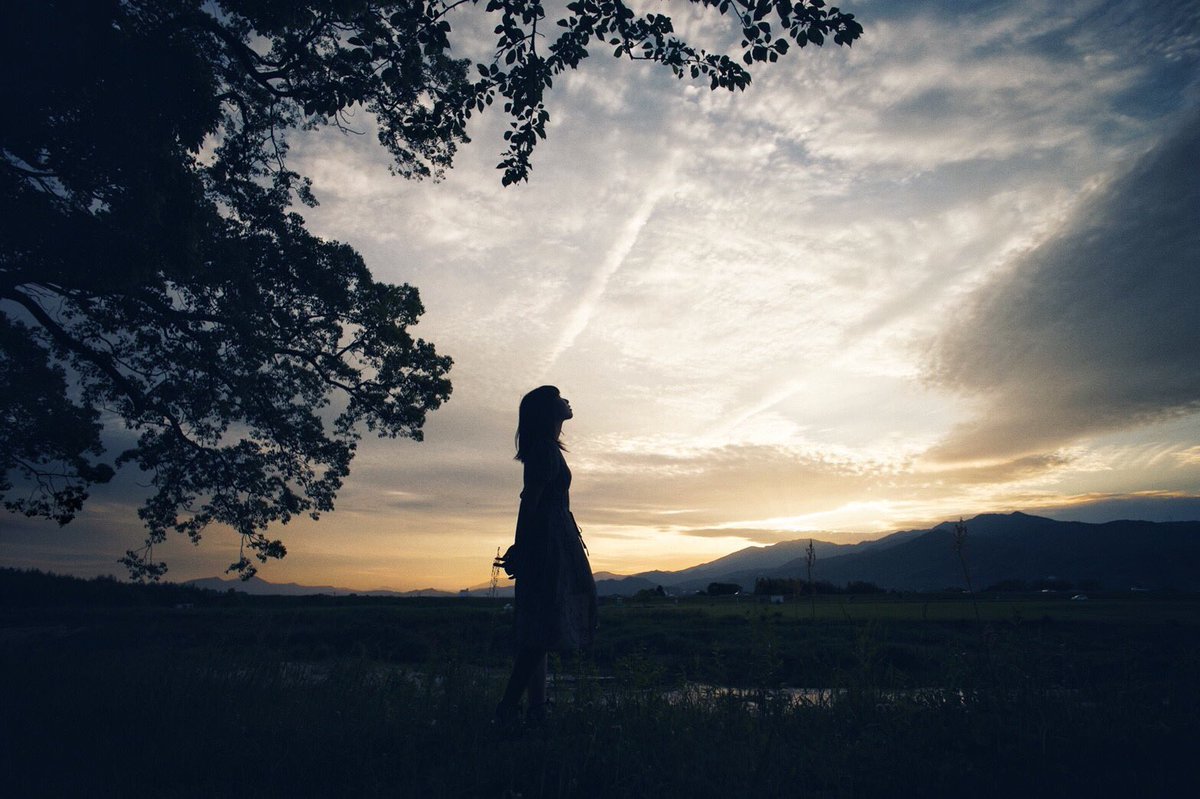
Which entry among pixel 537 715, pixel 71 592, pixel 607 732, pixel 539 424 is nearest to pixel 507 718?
pixel 537 715

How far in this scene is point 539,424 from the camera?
4887 mm

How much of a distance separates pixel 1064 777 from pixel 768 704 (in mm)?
1862

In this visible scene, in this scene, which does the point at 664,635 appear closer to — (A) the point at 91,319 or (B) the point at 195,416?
(B) the point at 195,416

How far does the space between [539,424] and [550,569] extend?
1113 mm

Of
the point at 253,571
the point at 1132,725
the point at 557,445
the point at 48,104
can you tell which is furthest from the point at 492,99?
the point at 253,571

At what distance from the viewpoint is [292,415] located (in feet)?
40.1

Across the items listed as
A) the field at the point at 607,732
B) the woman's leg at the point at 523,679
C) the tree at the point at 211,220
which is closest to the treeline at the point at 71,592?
the tree at the point at 211,220

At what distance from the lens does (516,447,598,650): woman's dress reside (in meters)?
4.43

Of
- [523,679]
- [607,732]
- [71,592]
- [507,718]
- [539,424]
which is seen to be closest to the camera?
[607,732]

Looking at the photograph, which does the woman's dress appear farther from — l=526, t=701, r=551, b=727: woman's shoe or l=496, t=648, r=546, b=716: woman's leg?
A: l=526, t=701, r=551, b=727: woman's shoe

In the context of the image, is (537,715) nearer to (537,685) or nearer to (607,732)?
(537,685)

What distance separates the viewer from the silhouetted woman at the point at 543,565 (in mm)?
4434

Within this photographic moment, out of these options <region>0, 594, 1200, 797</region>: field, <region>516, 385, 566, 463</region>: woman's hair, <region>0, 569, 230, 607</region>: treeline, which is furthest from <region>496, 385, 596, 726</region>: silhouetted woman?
<region>0, 569, 230, 607</region>: treeline

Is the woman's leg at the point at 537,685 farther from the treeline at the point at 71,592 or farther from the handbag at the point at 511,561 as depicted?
the treeline at the point at 71,592
